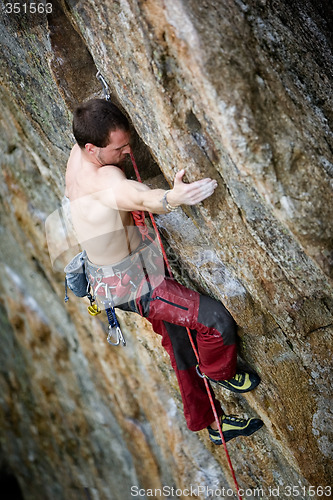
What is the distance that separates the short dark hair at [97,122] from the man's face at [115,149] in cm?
2

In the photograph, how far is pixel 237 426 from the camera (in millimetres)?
3299

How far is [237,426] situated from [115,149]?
7.29ft

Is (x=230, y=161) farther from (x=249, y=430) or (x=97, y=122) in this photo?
(x=249, y=430)

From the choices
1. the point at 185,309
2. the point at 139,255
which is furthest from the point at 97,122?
the point at 185,309

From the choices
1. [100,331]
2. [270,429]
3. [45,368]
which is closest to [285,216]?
[270,429]

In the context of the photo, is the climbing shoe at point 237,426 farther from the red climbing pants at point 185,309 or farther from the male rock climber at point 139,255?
the red climbing pants at point 185,309

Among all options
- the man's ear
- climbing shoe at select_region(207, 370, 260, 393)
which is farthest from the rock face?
the man's ear

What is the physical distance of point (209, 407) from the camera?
3398mm

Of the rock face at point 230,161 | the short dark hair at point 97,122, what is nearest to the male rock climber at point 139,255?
the short dark hair at point 97,122

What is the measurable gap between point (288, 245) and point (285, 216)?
245mm

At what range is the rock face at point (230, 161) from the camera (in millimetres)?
1978

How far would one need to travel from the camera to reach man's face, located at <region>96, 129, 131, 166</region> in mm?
2328

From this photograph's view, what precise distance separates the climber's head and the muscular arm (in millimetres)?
163

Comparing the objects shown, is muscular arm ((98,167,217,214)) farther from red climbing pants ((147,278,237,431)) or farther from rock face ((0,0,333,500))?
red climbing pants ((147,278,237,431))
